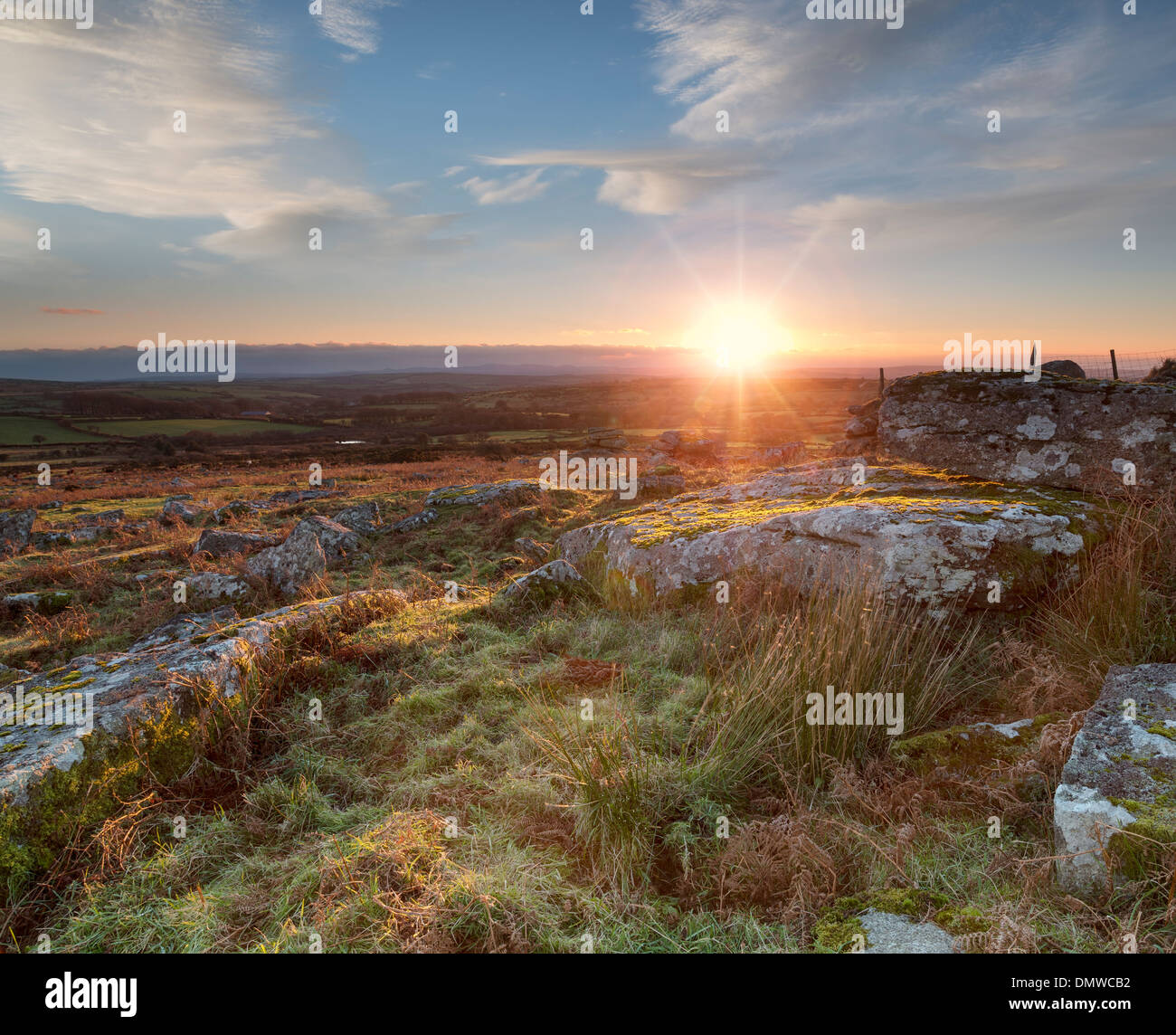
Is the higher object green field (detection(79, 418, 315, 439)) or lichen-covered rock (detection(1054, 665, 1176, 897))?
green field (detection(79, 418, 315, 439))

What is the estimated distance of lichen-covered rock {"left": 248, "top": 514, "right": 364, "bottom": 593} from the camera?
9781 mm

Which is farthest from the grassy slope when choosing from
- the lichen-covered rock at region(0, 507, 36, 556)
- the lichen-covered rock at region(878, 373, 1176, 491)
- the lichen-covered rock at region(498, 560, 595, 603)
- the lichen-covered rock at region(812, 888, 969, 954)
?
the lichen-covered rock at region(0, 507, 36, 556)

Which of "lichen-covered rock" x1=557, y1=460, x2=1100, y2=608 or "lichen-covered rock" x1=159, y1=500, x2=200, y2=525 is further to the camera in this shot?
"lichen-covered rock" x1=159, y1=500, x2=200, y2=525

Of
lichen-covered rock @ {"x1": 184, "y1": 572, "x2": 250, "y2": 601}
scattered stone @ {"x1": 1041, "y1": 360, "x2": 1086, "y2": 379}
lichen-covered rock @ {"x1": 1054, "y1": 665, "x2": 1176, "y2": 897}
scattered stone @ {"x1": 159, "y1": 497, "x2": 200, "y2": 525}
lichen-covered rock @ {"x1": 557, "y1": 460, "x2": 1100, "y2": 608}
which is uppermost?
scattered stone @ {"x1": 1041, "y1": 360, "x2": 1086, "y2": 379}

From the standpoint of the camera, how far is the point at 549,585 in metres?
7.55

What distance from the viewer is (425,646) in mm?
6059

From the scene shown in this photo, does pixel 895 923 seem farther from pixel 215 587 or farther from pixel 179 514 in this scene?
pixel 179 514

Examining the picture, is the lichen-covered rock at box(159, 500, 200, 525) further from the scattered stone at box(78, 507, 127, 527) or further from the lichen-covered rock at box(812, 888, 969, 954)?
the lichen-covered rock at box(812, 888, 969, 954)

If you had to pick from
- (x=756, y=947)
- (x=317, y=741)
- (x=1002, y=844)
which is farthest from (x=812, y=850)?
(x=317, y=741)

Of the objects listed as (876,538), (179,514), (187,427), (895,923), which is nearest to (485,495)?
(179,514)

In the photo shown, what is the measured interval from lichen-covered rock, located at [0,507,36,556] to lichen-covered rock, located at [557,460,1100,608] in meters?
16.9

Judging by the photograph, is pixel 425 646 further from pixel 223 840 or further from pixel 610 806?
pixel 610 806

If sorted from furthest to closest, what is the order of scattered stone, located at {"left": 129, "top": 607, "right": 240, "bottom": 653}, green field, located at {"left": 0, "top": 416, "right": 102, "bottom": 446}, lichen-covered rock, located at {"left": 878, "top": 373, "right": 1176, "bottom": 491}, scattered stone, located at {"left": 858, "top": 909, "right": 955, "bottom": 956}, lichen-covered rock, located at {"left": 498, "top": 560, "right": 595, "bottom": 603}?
green field, located at {"left": 0, "top": 416, "right": 102, "bottom": 446} < lichen-covered rock, located at {"left": 498, "top": 560, "right": 595, "bottom": 603} < scattered stone, located at {"left": 129, "top": 607, "right": 240, "bottom": 653} < lichen-covered rock, located at {"left": 878, "top": 373, "right": 1176, "bottom": 491} < scattered stone, located at {"left": 858, "top": 909, "right": 955, "bottom": 956}
